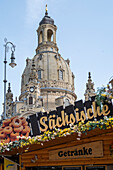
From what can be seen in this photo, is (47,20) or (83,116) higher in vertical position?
(47,20)

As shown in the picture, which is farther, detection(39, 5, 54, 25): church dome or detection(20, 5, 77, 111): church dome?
detection(39, 5, 54, 25): church dome

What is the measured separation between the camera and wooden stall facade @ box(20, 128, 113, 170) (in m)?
13.5

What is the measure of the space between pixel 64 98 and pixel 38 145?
6332cm

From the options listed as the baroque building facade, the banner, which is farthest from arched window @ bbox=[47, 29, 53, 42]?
the banner

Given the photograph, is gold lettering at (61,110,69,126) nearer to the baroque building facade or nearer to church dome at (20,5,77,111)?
the baroque building facade

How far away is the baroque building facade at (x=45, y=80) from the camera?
77.6 meters

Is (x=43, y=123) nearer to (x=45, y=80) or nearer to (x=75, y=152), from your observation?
(x=75, y=152)

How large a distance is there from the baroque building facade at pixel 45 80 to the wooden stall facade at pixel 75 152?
53038 mm

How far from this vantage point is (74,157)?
1496cm

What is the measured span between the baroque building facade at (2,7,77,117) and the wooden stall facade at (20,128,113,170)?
53.0 m

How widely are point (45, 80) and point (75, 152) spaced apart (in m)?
69.2

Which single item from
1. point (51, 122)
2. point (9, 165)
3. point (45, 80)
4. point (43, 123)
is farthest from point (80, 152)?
point (45, 80)

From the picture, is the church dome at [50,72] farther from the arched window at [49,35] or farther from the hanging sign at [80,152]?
the hanging sign at [80,152]

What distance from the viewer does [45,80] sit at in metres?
83.8
